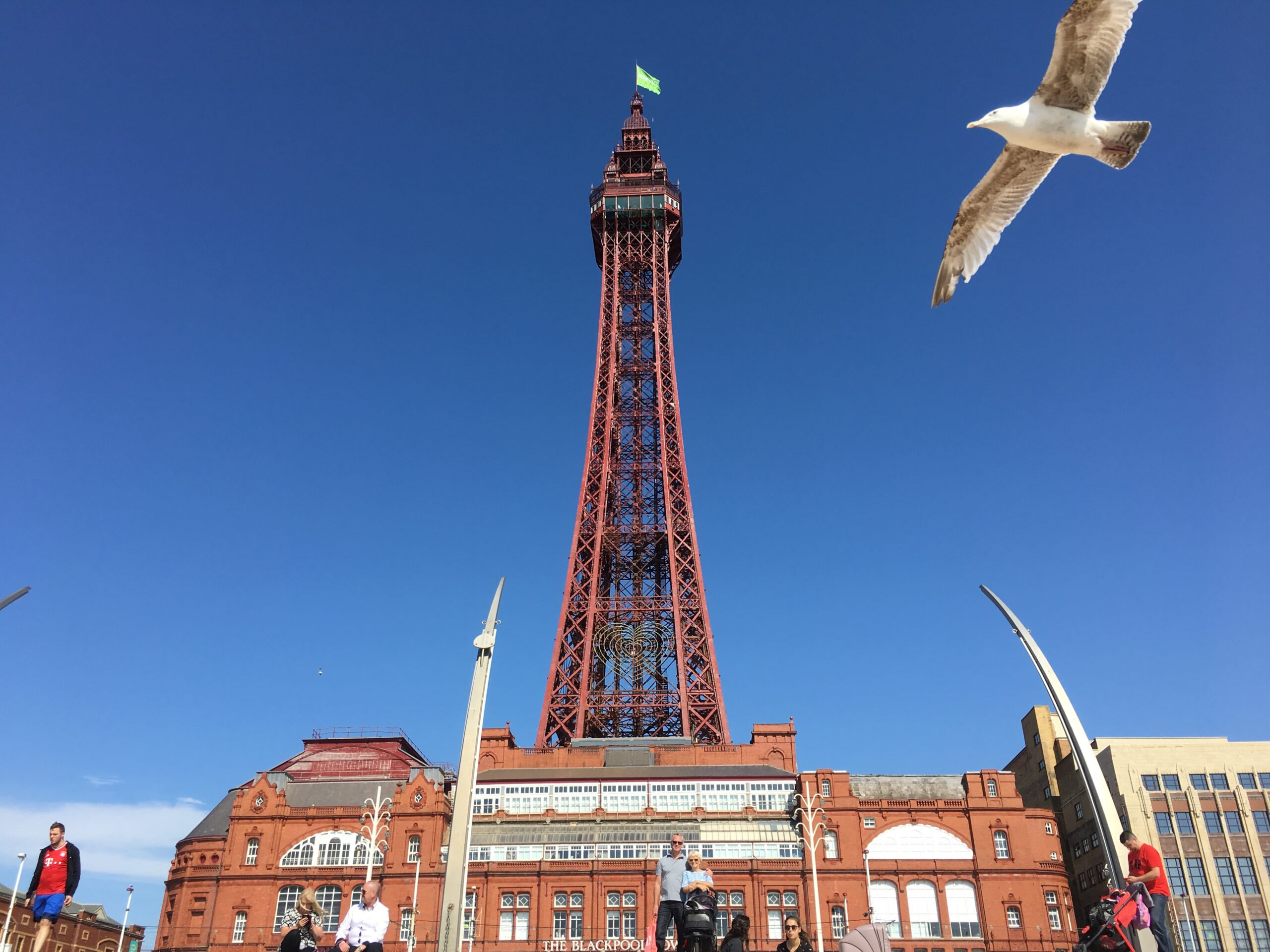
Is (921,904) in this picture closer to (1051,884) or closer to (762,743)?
(1051,884)

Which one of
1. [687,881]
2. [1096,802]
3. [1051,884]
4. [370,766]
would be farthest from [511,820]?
[687,881]

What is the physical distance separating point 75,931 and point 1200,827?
81.1 m

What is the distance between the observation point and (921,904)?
52.1 m

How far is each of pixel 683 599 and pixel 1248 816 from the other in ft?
116

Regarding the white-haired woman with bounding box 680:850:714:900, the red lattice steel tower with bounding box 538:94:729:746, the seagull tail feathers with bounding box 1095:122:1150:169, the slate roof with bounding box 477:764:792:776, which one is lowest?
the white-haired woman with bounding box 680:850:714:900

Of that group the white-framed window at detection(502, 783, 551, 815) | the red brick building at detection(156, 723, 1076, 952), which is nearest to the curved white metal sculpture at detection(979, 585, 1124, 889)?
the red brick building at detection(156, 723, 1076, 952)

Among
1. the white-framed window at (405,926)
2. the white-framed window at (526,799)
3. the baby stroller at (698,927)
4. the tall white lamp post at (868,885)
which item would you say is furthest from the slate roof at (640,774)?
the baby stroller at (698,927)

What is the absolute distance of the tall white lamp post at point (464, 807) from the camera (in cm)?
1642

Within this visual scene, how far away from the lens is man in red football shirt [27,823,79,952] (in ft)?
37.8

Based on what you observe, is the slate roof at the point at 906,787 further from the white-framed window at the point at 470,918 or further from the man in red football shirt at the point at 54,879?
the man in red football shirt at the point at 54,879

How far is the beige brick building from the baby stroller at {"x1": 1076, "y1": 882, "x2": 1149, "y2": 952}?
1926 inches

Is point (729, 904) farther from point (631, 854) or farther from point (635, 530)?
point (635, 530)

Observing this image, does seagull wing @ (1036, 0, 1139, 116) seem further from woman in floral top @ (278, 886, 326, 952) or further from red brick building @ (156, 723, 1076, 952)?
red brick building @ (156, 723, 1076, 952)

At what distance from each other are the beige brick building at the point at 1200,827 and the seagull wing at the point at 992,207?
5079cm
